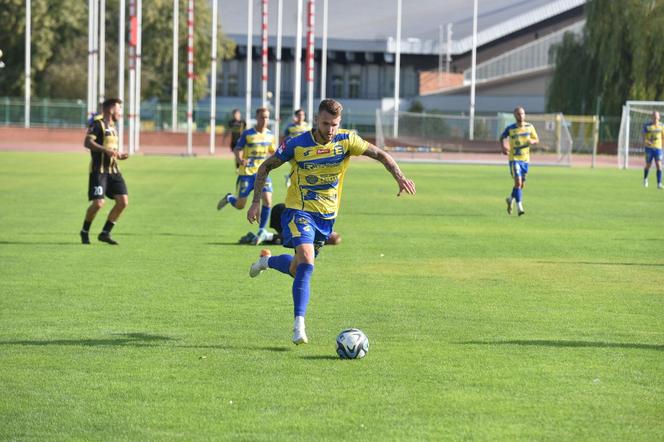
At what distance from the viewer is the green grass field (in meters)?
6.86

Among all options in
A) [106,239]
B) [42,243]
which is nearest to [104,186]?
[106,239]

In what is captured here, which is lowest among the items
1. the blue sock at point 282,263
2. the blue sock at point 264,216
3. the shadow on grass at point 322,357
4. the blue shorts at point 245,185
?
the shadow on grass at point 322,357

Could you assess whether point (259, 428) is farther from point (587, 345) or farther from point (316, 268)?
point (316, 268)

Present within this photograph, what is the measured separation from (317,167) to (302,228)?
0.53 metres

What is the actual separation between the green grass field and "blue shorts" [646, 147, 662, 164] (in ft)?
49.5

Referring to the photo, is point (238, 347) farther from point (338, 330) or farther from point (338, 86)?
point (338, 86)

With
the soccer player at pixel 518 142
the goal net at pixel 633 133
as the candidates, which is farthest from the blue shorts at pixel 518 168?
the goal net at pixel 633 133

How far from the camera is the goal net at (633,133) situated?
51.3 meters

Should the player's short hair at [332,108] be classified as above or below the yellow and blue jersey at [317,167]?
above

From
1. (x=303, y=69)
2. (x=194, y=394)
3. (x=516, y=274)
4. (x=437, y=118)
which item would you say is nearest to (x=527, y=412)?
(x=194, y=394)

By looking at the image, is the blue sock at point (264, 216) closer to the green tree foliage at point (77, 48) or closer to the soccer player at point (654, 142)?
the soccer player at point (654, 142)

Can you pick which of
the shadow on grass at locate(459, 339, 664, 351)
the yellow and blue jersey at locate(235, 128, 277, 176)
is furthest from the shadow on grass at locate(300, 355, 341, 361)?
the yellow and blue jersey at locate(235, 128, 277, 176)

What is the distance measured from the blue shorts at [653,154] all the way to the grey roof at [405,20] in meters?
51.7

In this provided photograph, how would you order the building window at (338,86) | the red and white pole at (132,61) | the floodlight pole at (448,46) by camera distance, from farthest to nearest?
the building window at (338,86), the floodlight pole at (448,46), the red and white pole at (132,61)
